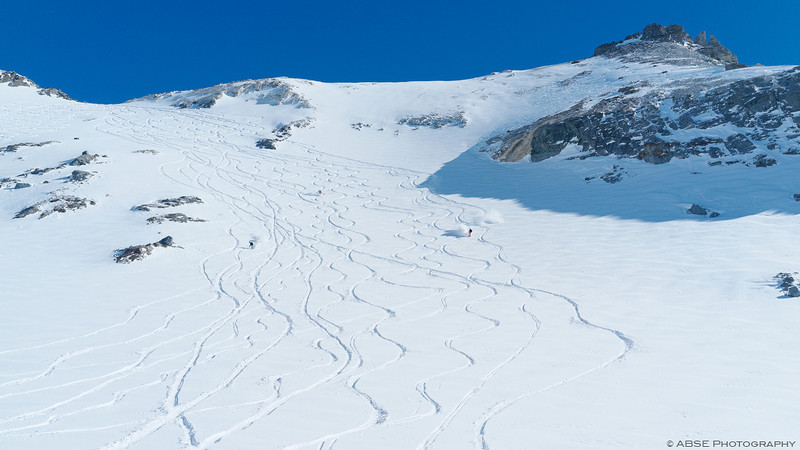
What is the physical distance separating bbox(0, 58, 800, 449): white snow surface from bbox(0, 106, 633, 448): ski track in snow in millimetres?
55

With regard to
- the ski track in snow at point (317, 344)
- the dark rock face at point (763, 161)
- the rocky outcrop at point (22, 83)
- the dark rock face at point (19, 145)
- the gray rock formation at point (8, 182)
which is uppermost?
the rocky outcrop at point (22, 83)

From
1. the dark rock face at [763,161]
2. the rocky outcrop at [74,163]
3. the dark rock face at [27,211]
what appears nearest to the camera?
the dark rock face at [763,161]

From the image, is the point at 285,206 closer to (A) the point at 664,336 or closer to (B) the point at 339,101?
(A) the point at 664,336

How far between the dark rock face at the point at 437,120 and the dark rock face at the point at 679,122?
10.0 m

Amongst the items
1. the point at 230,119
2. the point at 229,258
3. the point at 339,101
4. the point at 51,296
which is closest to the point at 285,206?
the point at 229,258

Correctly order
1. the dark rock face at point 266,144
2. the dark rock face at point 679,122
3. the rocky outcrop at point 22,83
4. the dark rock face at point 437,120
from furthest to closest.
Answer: the rocky outcrop at point 22,83
the dark rock face at point 437,120
the dark rock face at point 266,144
the dark rock face at point 679,122

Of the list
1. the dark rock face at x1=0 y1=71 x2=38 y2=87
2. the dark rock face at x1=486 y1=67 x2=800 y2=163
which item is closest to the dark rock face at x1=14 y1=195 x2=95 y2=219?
the dark rock face at x1=486 y1=67 x2=800 y2=163

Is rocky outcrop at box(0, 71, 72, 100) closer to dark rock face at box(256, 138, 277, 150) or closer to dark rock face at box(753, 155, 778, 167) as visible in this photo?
dark rock face at box(256, 138, 277, 150)

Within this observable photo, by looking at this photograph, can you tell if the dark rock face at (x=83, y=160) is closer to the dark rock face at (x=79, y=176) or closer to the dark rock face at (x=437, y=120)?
the dark rock face at (x=79, y=176)

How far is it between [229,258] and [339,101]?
107 feet

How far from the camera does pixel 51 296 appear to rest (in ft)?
39.6

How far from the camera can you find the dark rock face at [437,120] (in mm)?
36656

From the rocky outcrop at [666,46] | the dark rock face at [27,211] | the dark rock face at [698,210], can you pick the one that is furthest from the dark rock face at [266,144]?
the rocky outcrop at [666,46]

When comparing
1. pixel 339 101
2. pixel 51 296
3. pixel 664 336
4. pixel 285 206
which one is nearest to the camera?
pixel 664 336
